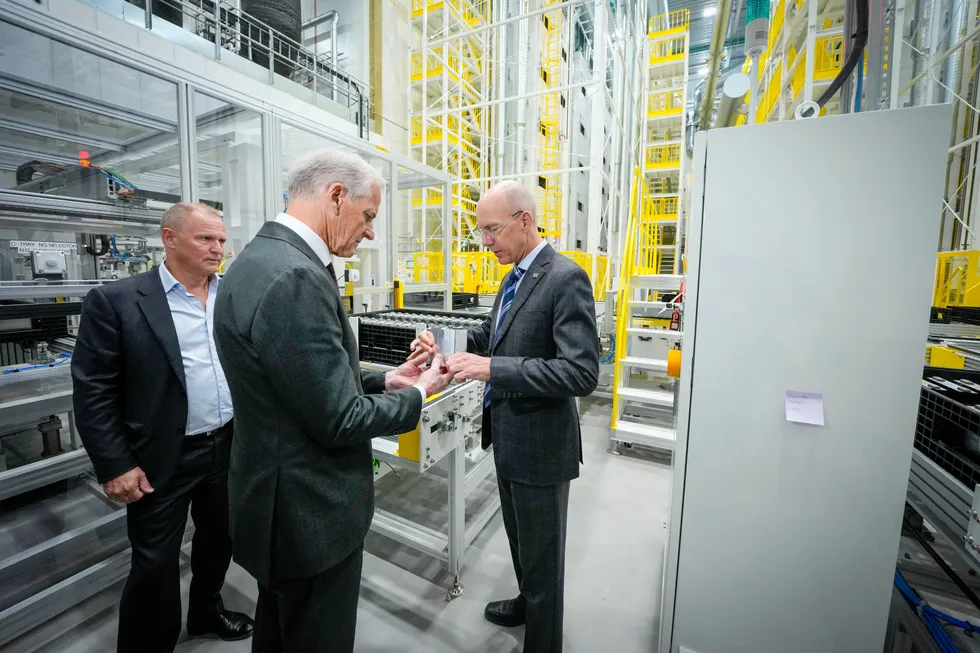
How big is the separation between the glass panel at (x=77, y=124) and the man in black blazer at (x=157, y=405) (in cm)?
83

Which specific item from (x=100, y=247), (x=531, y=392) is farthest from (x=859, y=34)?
(x=100, y=247)

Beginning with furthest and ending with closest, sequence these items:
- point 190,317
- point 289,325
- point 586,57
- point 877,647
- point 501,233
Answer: point 586,57
point 190,317
point 501,233
point 877,647
point 289,325

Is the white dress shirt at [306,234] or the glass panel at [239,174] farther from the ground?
the glass panel at [239,174]

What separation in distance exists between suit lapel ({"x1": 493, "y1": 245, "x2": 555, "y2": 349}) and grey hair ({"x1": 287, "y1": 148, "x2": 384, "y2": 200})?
651mm

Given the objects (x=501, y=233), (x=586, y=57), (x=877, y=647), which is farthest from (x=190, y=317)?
(x=586, y=57)

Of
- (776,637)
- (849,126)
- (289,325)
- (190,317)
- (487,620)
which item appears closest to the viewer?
(289,325)

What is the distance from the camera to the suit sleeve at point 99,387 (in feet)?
4.93

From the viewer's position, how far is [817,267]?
4.12ft

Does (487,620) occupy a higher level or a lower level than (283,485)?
lower

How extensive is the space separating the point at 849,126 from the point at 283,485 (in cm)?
179

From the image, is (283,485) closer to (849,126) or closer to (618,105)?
(849,126)

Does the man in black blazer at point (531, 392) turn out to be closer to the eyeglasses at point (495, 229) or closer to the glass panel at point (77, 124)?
the eyeglasses at point (495, 229)

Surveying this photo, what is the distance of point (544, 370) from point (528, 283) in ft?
1.09

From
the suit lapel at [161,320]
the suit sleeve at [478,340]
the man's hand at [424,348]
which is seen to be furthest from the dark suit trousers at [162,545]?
the suit sleeve at [478,340]
